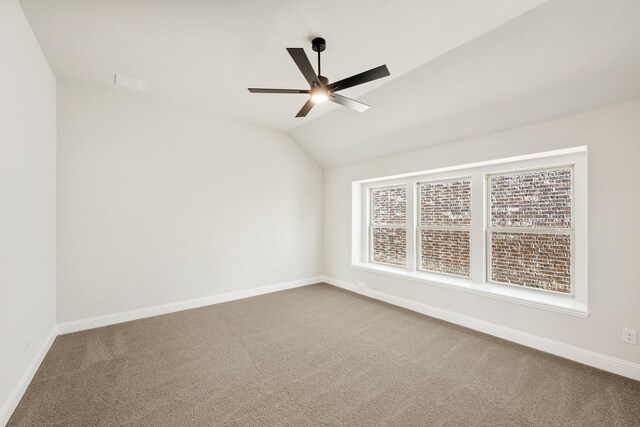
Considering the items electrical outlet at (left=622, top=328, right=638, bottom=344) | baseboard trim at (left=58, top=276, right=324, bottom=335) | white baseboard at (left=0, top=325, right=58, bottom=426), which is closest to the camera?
white baseboard at (left=0, top=325, right=58, bottom=426)

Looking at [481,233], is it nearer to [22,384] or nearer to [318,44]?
[318,44]

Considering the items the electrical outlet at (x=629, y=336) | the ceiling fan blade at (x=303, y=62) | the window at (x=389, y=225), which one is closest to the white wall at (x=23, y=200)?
the ceiling fan blade at (x=303, y=62)

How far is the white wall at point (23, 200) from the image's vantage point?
72.6 inches

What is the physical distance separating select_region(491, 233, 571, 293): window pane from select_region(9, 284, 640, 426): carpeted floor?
0.78 metres

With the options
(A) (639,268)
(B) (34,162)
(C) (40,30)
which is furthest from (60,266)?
(A) (639,268)

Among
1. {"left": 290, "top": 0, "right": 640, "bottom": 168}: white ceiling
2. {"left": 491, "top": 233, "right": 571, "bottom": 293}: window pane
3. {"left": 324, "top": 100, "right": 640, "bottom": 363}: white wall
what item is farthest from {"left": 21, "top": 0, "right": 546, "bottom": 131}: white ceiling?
{"left": 491, "top": 233, "right": 571, "bottom": 293}: window pane

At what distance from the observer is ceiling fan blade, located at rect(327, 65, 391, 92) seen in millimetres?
2018

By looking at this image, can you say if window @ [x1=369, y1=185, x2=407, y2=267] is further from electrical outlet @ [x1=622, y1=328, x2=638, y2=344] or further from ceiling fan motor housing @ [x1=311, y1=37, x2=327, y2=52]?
ceiling fan motor housing @ [x1=311, y1=37, x2=327, y2=52]

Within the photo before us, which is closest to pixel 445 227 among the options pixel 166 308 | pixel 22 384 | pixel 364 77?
pixel 364 77

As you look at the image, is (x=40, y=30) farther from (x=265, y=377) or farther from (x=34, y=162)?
(x=265, y=377)

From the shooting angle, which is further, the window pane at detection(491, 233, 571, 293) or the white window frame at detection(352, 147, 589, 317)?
the window pane at detection(491, 233, 571, 293)

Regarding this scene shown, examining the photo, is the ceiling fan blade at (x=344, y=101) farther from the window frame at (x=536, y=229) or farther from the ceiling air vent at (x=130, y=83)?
the ceiling air vent at (x=130, y=83)

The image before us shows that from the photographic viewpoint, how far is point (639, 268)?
2260 mm

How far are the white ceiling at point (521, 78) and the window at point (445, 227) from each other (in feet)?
2.44
